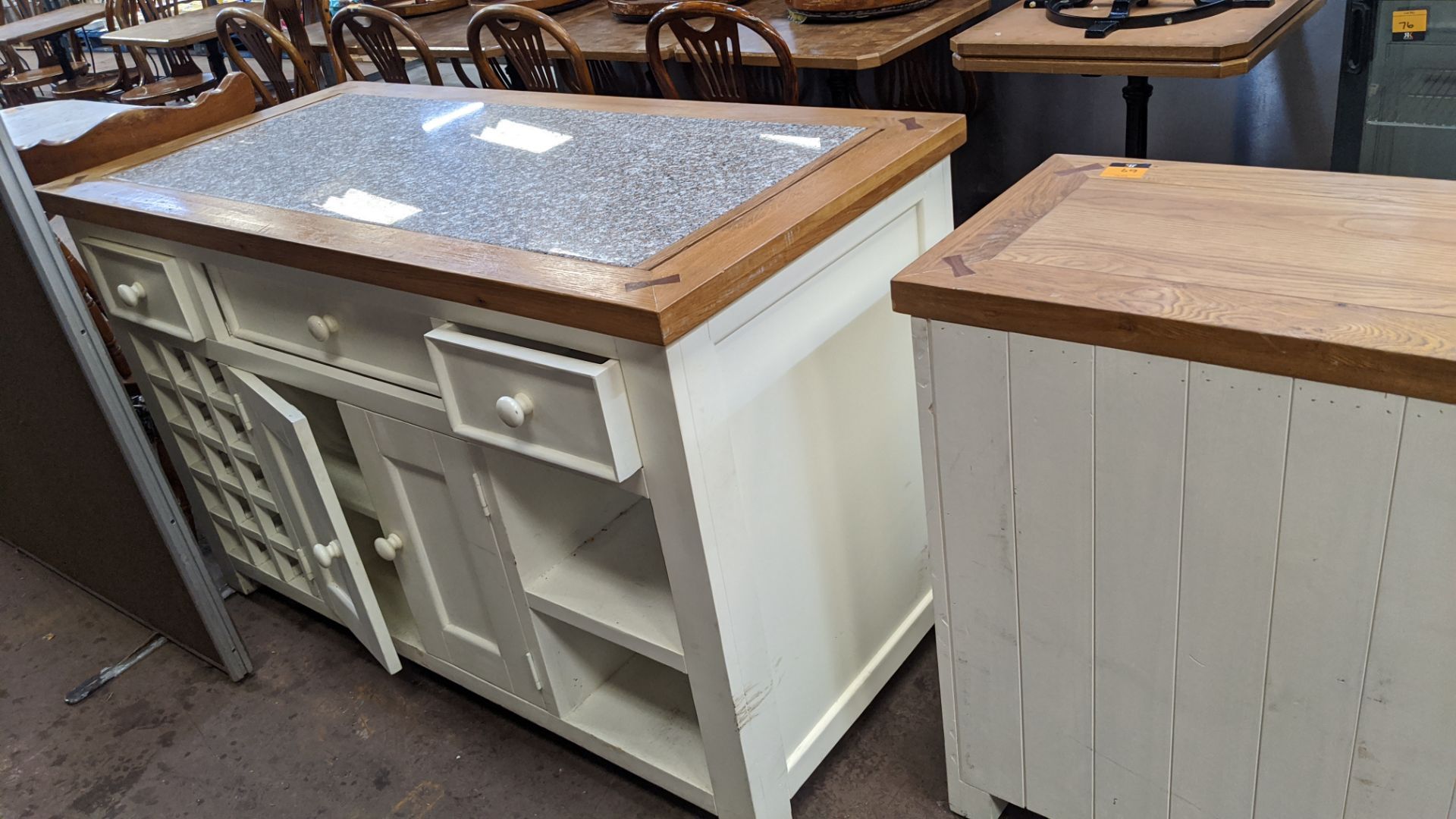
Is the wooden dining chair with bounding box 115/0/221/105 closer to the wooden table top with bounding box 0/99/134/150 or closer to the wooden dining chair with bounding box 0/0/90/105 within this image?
the wooden dining chair with bounding box 0/0/90/105

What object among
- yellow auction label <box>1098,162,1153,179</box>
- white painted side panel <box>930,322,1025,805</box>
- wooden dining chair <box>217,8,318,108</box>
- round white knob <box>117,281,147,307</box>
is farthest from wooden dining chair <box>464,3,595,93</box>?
white painted side panel <box>930,322,1025,805</box>

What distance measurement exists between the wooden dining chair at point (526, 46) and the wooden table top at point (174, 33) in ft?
7.30

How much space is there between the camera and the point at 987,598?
122cm

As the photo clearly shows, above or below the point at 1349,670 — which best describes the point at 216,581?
below

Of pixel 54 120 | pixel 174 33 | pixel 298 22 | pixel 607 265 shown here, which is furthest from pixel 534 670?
pixel 174 33

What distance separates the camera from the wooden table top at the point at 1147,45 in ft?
6.34

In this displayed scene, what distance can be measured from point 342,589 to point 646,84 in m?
2.33

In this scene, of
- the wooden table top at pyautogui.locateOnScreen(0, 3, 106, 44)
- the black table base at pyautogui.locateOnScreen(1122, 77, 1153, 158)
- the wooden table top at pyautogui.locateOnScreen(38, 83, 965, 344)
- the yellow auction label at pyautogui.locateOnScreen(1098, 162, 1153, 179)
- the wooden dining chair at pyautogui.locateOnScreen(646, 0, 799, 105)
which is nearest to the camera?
the wooden table top at pyautogui.locateOnScreen(38, 83, 965, 344)

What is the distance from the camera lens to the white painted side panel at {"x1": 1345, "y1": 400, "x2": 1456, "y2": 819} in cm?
85

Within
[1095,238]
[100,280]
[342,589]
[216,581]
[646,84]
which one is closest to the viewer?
[1095,238]

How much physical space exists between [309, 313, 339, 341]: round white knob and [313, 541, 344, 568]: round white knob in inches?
12.1

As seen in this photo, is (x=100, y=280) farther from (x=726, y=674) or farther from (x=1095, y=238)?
(x=1095, y=238)

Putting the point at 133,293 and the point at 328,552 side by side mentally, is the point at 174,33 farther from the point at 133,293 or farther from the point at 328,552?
the point at 328,552

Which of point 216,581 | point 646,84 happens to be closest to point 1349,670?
point 216,581
